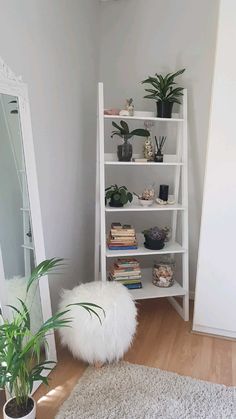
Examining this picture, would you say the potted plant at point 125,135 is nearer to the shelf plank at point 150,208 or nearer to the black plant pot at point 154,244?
the shelf plank at point 150,208

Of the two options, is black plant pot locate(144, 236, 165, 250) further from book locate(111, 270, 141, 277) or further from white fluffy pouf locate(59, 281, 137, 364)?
white fluffy pouf locate(59, 281, 137, 364)

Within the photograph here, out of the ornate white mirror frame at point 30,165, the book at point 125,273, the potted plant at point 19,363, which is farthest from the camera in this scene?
the book at point 125,273

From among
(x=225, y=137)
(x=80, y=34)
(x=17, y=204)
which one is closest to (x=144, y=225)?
(x=225, y=137)

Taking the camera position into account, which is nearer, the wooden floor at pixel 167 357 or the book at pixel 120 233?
the wooden floor at pixel 167 357

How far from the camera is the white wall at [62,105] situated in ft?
5.62

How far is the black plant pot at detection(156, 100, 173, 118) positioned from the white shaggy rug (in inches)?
67.3

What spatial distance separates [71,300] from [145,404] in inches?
26.6

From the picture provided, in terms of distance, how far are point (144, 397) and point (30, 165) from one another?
1388 millimetres

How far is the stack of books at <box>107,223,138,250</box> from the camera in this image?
2271 millimetres

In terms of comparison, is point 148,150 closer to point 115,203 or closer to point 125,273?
point 115,203

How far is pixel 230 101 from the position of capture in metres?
1.92

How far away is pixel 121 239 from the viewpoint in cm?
229

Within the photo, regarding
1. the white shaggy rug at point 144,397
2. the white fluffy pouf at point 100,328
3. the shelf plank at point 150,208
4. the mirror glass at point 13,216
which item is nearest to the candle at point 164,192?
the shelf plank at point 150,208

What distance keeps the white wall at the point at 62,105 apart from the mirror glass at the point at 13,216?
24 centimetres
